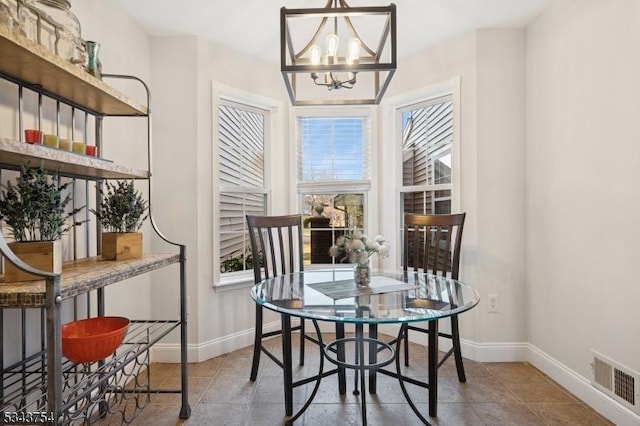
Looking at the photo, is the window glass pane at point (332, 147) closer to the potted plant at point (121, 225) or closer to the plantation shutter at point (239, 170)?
the plantation shutter at point (239, 170)

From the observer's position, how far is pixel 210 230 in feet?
9.43

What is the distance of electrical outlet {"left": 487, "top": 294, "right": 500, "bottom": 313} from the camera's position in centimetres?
275

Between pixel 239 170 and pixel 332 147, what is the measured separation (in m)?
0.93

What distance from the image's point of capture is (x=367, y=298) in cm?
172

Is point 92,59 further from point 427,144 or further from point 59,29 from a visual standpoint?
point 427,144

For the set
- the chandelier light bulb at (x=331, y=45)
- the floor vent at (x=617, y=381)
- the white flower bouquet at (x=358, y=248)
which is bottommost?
the floor vent at (x=617, y=381)

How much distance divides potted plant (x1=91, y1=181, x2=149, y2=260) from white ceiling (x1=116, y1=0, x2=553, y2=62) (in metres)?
1.42

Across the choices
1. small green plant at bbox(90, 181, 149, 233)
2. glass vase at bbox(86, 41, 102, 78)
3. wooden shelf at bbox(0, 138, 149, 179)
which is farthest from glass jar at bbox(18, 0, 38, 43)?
small green plant at bbox(90, 181, 149, 233)

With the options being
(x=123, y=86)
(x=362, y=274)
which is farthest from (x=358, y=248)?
(x=123, y=86)

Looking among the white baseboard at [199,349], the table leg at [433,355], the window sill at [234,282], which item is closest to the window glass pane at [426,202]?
the table leg at [433,355]

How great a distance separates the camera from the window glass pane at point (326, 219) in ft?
11.3

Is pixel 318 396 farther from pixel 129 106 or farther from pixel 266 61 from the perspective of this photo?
pixel 266 61

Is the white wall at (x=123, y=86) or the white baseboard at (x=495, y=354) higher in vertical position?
the white wall at (x=123, y=86)

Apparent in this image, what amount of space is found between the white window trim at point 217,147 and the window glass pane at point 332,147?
0.28 m
